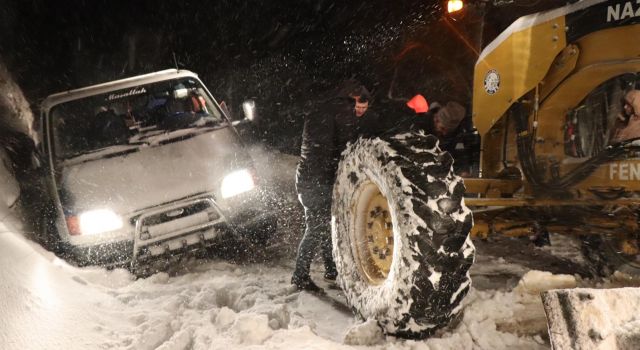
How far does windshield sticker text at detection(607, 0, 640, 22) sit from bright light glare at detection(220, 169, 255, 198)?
341 centimetres

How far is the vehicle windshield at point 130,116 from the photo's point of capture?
505 centimetres

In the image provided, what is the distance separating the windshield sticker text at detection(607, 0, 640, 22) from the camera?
2.34 m

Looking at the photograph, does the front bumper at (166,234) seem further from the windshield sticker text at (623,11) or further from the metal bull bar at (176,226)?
the windshield sticker text at (623,11)

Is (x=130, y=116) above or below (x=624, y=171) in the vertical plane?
above

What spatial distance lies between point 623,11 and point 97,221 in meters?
4.39

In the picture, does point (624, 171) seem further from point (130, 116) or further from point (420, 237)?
point (130, 116)

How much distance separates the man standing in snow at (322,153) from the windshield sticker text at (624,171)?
1935 millimetres

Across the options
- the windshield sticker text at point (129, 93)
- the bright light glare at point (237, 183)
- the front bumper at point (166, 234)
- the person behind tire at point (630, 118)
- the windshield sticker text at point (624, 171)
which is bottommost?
the front bumper at point (166, 234)

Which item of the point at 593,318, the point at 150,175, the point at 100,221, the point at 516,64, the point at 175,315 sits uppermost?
the point at 516,64

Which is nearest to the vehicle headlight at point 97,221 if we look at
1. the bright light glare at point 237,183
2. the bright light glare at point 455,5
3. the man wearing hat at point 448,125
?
the bright light glare at point 237,183

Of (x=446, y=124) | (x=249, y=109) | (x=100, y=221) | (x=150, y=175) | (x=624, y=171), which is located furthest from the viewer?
(x=249, y=109)

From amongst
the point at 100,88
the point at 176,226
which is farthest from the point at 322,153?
the point at 100,88

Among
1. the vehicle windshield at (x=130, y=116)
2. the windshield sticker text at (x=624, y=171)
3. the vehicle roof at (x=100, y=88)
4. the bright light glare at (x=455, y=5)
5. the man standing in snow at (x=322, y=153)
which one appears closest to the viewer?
the windshield sticker text at (x=624, y=171)

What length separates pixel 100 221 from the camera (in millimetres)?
4324
